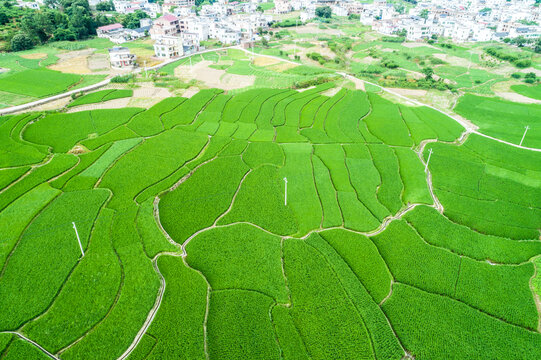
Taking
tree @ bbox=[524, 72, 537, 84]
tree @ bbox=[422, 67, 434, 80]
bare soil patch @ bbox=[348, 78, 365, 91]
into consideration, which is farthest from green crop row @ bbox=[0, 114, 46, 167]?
tree @ bbox=[524, 72, 537, 84]

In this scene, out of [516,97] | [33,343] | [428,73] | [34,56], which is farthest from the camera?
[34,56]

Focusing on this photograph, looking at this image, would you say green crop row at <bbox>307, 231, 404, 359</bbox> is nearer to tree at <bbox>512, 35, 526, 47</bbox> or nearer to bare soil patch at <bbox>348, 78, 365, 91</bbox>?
bare soil patch at <bbox>348, 78, 365, 91</bbox>

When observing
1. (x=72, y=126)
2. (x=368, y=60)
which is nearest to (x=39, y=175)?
(x=72, y=126)

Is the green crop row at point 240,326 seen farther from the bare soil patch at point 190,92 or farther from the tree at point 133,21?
the tree at point 133,21

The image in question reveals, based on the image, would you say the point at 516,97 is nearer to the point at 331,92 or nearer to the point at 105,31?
the point at 331,92

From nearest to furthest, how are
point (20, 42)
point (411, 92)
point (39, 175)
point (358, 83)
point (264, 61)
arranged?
1. point (39, 175)
2. point (411, 92)
3. point (358, 83)
4. point (264, 61)
5. point (20, 42)

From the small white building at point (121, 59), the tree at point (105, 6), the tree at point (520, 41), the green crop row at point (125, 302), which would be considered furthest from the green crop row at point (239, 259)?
the tree at point (105, 6)
